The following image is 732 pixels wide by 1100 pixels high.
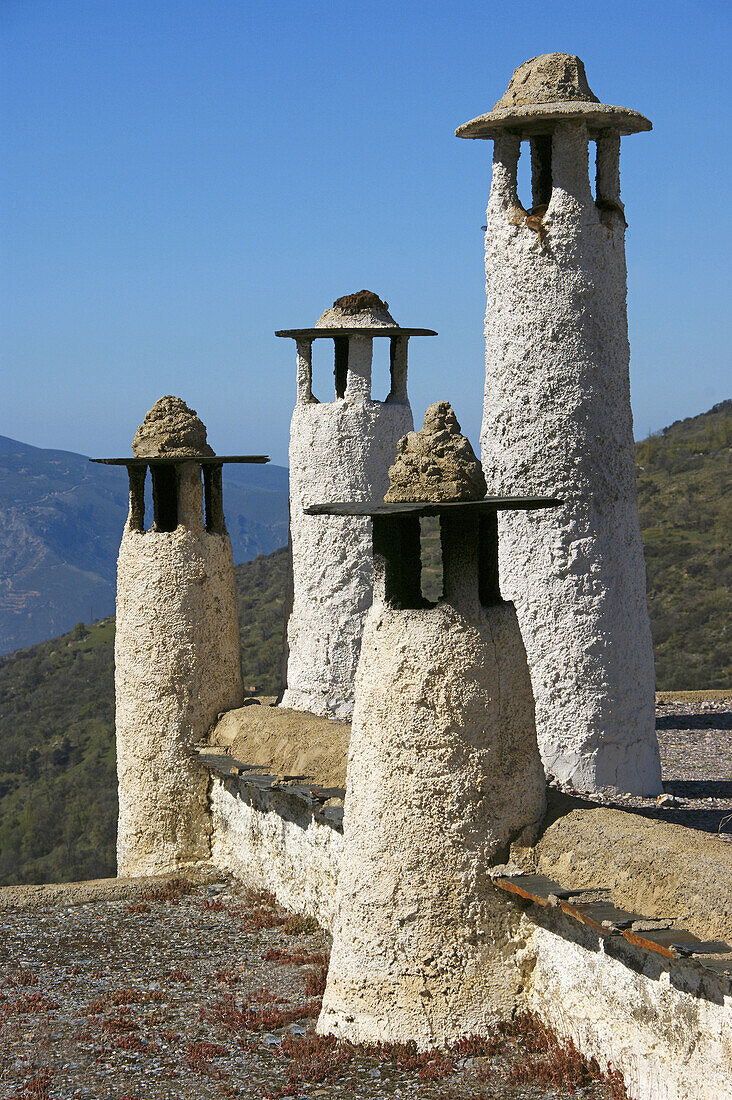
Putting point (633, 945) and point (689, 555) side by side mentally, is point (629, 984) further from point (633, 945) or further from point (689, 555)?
point (689, 555)

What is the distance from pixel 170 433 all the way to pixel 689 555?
968 inches

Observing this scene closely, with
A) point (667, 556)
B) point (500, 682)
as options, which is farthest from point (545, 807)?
point (667, 556)

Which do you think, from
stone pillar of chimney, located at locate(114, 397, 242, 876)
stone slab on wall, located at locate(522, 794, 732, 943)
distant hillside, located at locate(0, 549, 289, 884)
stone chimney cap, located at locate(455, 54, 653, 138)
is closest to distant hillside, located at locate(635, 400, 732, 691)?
distant hillside, located at locate(0, 549, 289, 884)

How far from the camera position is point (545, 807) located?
8.54 metres

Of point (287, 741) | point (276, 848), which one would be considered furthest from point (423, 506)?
point (276, 848)

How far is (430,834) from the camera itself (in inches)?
316

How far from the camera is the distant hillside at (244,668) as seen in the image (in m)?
31.0

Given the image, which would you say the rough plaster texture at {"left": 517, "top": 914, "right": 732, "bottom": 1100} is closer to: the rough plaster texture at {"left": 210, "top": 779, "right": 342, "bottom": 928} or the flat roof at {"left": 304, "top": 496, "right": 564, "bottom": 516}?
the flat roof at {"left": 304, "top": 496, "right": 564, "bottom": 516}

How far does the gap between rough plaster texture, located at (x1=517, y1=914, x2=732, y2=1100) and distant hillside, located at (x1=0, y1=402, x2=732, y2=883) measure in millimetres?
19234

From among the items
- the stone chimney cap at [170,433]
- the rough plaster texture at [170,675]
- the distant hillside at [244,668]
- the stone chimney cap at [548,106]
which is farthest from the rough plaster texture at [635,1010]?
the distant hillside at [244,668]

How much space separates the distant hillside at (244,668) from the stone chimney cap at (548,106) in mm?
15534

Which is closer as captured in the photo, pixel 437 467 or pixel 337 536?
pixel 437 467

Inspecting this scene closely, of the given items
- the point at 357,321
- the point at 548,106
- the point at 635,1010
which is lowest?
the point at 635,1010

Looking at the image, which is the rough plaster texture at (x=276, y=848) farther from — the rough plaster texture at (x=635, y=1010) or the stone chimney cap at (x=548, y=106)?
the stone chimney cap at (x=548, y=106)
